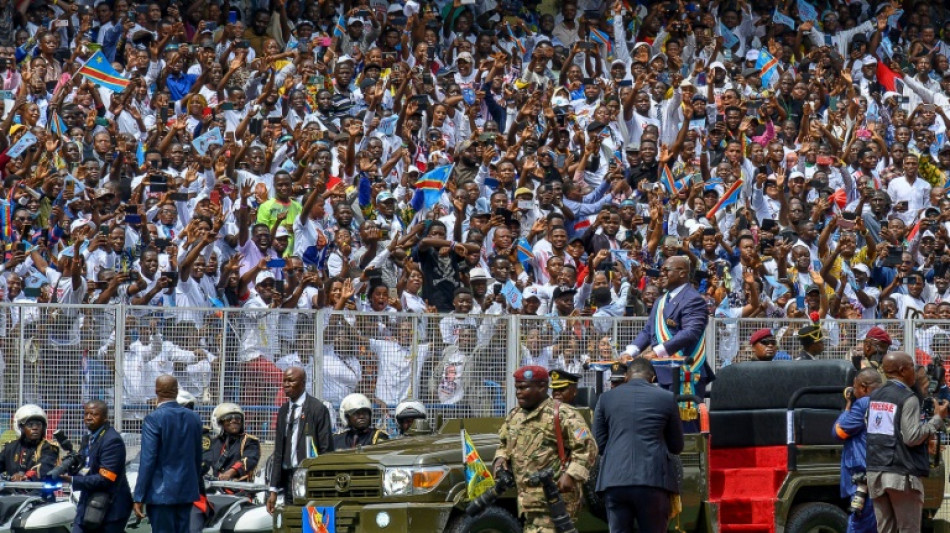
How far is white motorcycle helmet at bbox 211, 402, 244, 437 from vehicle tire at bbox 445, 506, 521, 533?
4689 millimetres

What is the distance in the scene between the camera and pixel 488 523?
45.9 ft

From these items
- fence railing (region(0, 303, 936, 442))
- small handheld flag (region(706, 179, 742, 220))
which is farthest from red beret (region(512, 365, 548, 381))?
small handheld flag (region(706, 179, 742, 220))

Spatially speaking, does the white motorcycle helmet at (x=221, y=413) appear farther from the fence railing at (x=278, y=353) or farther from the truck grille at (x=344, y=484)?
the truck grille at (x=344, y=484)

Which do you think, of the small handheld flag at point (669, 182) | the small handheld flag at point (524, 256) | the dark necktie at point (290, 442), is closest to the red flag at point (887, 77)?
the small handheld flag at point (669, 182)

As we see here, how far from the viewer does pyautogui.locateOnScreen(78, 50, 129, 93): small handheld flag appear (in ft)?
75.6

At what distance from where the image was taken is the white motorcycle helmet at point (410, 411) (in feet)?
57.2

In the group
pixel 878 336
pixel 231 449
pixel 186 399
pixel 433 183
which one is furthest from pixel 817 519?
pixel 433 183

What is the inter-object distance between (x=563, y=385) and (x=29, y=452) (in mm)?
6207

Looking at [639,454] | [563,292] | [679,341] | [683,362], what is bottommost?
[639,454]

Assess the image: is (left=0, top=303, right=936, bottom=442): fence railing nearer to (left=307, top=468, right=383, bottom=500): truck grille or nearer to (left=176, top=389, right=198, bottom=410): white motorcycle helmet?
(left=176, top=389, right=198, bottom=410): white motorcycle helmet

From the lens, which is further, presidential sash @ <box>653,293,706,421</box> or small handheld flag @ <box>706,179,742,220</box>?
small handheld flag @ <box>706,179,742,220</box>

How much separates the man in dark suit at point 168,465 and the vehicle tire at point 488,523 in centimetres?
209

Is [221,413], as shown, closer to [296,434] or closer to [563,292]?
[296,434]

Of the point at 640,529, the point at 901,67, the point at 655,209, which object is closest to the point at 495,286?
the point at 655,209
